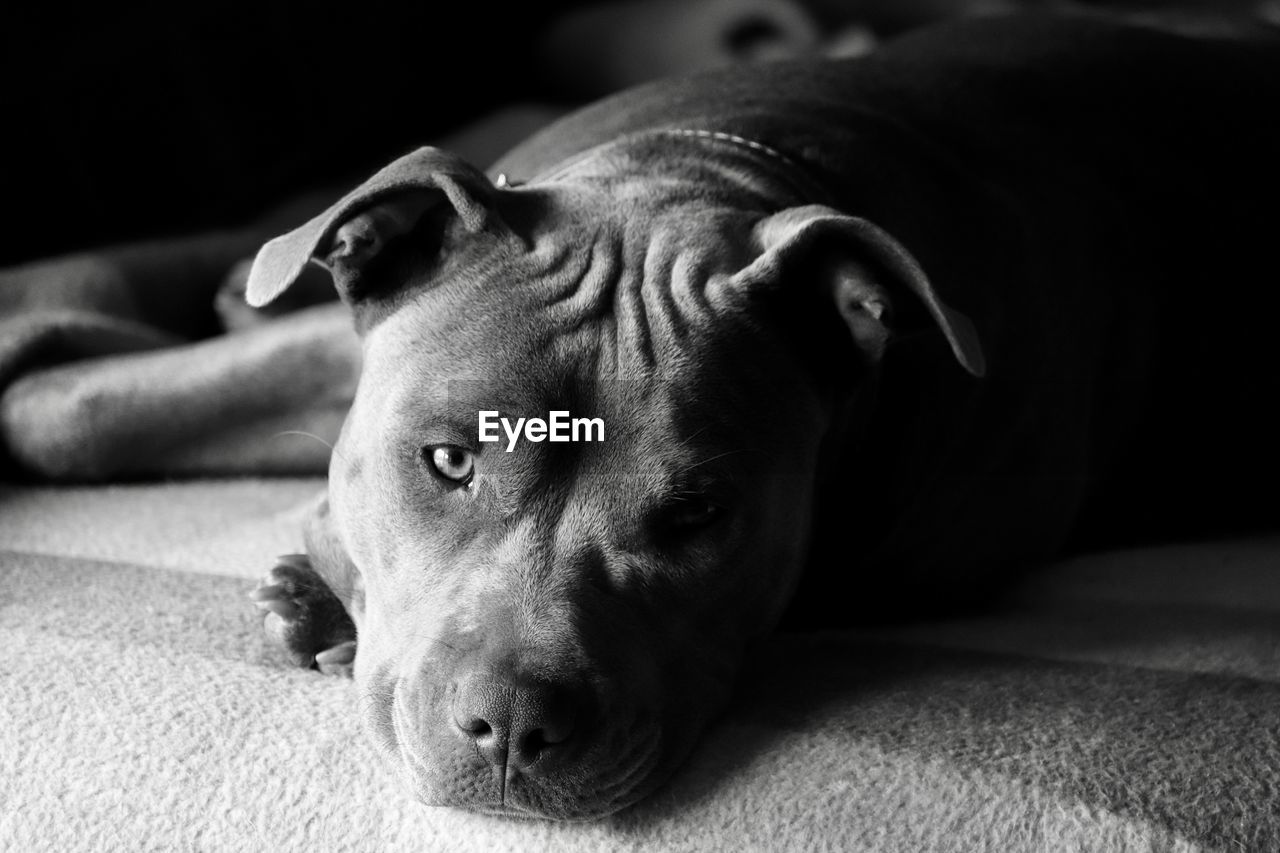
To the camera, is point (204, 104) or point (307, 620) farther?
point (204, 104)

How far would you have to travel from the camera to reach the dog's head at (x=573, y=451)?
4.90ft

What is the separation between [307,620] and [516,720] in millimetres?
476

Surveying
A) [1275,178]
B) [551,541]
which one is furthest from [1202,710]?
[1275,178]

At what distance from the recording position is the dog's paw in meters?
1.78

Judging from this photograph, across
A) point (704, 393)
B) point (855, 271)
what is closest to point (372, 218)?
point (704, 393)

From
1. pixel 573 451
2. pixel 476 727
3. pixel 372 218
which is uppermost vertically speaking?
pixel 372 218

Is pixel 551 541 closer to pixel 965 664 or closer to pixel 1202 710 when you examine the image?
pixel 965 664

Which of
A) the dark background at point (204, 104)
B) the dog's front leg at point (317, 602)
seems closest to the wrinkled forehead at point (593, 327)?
the dog's front leg at point (317, 602)

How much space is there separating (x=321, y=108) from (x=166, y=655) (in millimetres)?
2532

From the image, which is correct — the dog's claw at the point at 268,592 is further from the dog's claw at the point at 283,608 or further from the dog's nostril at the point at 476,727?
the dog's nostril at the point at 476,727

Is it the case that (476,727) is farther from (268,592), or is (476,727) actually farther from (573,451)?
(268,592)

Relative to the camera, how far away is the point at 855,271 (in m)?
1.75

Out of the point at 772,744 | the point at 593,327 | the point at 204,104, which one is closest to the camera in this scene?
the point at 772,744

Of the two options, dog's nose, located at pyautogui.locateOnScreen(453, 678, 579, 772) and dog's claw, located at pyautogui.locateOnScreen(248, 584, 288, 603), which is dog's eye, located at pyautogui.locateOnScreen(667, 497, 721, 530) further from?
dog's claw, located at pyautogui.locateOnScreen(248, 584, 288, 603)
